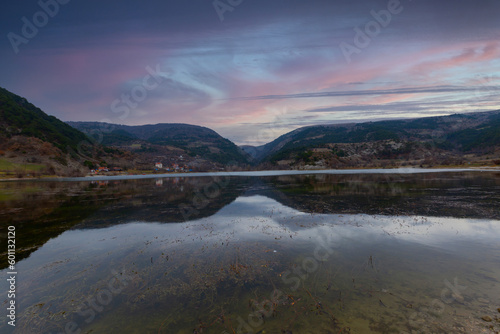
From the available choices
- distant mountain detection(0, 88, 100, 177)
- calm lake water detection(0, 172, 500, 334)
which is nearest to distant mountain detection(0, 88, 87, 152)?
distant mountain detection(0, 88, 100, 177)

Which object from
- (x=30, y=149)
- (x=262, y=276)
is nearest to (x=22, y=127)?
(x=30, y=149)

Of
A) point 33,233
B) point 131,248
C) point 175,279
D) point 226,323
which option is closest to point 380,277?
point 226,323

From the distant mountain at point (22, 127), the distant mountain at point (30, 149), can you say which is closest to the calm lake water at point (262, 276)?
the distant mountain at point (30, 149)

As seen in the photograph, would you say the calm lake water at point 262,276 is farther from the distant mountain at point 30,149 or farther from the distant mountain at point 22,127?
the distant mountain at point 22,127

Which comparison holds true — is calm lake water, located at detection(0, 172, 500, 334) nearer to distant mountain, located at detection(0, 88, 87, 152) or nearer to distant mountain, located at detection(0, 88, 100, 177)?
distant mountain, located at detection(0, 88, 100, 177)

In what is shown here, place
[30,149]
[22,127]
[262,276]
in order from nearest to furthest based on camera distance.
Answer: [262,276] < [30,149] < [22,127]

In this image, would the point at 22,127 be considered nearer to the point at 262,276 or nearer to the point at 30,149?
the point at 30,149

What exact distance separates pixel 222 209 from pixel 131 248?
16271mm

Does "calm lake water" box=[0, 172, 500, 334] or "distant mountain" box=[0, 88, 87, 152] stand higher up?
"distant mountain" box=[0, 88, 87, 152]

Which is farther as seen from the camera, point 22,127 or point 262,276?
point 22,127

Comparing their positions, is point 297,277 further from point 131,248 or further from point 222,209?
point 222,209

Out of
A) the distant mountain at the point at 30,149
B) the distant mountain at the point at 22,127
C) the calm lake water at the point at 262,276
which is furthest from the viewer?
the distant mountain at the point at 22,127

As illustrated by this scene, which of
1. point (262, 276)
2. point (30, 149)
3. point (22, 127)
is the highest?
point (22, 127)

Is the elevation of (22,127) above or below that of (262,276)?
above
